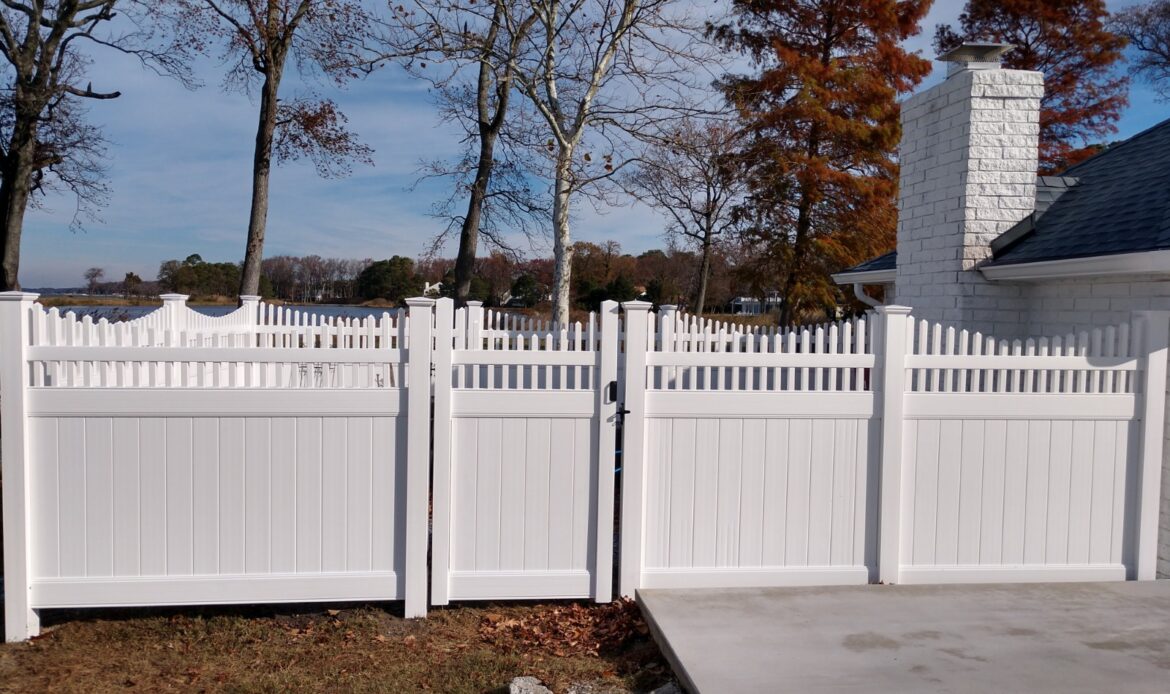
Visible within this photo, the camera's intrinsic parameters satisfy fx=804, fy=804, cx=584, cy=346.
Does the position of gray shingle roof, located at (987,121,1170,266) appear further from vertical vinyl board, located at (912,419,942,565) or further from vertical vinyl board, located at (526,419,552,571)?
vertical vinyl board, located at (526,419,552,571)

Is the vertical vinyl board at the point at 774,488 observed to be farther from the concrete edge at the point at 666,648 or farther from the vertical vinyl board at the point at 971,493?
the vertical vinyl board at the point at 971,493

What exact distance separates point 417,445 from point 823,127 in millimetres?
14585

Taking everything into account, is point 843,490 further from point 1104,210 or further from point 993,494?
point 1104,210

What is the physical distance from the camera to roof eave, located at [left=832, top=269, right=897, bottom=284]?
827 cm

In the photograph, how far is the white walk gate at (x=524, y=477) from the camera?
14.0ft

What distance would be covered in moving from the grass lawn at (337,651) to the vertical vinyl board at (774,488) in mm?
836

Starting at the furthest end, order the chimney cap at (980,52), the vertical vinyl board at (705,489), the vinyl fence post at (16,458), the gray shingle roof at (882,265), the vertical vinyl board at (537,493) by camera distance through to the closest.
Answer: the gray shingle roof at (882,265)
the chimney cap at (980,52)
the vertical vinyl board at (705,489)
the vertical vinyl board at (537,493)
the vinyl fence post at (16,458)

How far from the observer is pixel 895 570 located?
458cm

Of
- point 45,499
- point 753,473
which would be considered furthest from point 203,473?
point 753,473

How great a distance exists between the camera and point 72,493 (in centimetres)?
407

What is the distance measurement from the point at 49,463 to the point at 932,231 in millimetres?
6535

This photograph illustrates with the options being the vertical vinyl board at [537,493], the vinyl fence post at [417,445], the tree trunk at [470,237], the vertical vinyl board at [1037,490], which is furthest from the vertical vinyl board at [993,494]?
the tree trunk at [470,237]

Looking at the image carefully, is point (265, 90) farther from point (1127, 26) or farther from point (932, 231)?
point (1127, 26)

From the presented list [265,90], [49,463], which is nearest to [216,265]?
[265,90]
